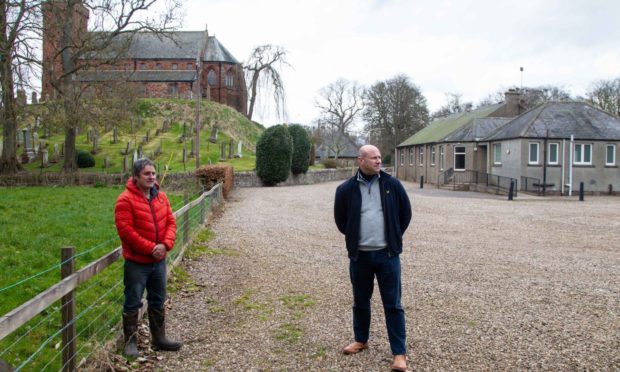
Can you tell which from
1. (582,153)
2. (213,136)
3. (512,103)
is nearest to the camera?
(582,153)

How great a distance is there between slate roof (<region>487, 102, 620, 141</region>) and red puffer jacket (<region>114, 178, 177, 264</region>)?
29747mm

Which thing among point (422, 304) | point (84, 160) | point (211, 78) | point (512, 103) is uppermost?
point (211, 78)

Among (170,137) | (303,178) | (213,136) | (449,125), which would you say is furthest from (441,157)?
(170,137)

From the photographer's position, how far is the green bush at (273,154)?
33.3m

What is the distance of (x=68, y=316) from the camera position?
14.5ft

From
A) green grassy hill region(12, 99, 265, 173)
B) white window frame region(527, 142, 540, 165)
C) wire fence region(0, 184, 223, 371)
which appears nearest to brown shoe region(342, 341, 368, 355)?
wire fence region(0, 184, 223, 371)

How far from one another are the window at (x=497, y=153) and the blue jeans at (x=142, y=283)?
105 ft

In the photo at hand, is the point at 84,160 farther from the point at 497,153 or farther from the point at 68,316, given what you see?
the point at 68,316

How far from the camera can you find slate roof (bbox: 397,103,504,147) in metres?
41.4

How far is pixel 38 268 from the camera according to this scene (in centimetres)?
815

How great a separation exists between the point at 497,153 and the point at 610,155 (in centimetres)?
632

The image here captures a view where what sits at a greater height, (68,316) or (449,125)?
(449,125)

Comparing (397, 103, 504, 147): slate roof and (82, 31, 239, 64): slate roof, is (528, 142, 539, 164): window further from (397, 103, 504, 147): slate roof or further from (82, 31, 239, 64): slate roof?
(82, 31, 239, 64): slate roof

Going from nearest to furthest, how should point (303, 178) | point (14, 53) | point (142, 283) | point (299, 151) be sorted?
point (142, 283) < point (14, 53) < point (299, 151) < point (303, 178)
